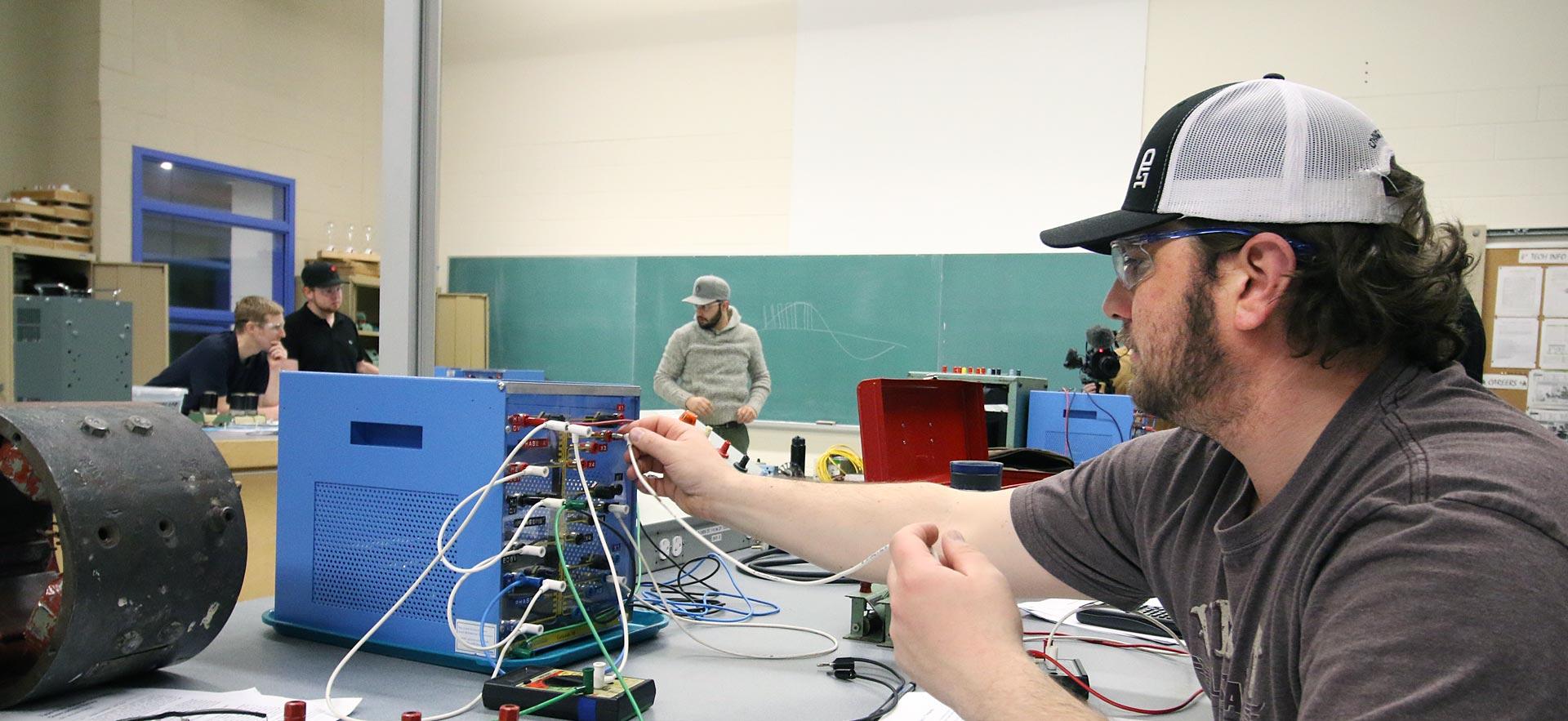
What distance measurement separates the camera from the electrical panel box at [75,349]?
14.5 feet

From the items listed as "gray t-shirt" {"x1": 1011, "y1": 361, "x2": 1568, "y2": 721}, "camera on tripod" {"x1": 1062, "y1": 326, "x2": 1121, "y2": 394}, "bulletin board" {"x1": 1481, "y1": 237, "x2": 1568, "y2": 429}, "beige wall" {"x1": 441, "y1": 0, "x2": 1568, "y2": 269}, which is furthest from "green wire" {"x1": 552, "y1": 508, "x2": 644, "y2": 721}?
"bulletin board" {"x1": 1481, "y1": 237, "x2": 1568, "y2": 429}

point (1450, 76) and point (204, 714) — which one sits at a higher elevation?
point (1450, 76)

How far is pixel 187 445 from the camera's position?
1188 millimetres

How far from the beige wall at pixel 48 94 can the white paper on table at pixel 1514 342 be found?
8.03 m

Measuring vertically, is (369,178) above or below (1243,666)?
above

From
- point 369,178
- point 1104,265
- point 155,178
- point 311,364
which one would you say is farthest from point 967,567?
point 369,178

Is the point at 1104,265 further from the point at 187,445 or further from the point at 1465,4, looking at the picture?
the point at 187,445

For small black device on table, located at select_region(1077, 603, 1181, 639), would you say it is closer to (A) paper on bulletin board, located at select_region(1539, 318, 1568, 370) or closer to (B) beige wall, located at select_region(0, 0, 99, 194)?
(A) paper on bulletin board, located at select_region(1539, 318, 1568, 370)

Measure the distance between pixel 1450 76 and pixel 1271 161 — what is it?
4.98 m

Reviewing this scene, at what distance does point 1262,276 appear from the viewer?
32.9 inches

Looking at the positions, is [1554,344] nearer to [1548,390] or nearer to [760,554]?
[1548,390]

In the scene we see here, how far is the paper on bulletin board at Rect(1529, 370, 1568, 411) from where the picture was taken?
459cm

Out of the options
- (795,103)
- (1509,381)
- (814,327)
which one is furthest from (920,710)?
(795,103)

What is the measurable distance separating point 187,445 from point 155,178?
6.42 metres
